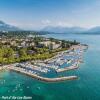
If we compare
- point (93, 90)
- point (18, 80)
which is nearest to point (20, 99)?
point (18, 80)

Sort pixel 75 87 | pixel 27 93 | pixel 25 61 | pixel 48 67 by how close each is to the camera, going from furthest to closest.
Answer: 1. pixel 25 61
2. pixel 48 67
3. pixel 75 87
4. pixel 27 93

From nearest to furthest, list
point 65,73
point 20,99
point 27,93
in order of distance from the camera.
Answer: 1. point 20,99
2. point 27,93
3. point 65,73

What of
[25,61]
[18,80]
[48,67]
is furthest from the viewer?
[25,61]

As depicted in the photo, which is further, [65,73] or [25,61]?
[25,61]

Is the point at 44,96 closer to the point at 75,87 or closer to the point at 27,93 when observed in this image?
the point at 27,93

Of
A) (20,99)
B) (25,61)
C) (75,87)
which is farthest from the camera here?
(25,61)

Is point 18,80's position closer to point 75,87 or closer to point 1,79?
point 1,79

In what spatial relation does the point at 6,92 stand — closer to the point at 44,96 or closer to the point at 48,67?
the point at 44,96

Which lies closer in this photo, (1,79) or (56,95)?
(56,95)

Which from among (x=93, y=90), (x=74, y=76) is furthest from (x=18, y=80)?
(x=93, y=90)
